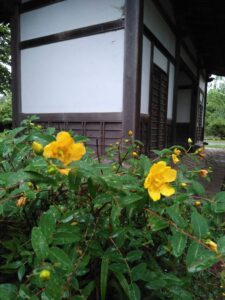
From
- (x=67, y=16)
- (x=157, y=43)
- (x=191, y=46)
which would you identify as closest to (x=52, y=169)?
(x=67, y=16)

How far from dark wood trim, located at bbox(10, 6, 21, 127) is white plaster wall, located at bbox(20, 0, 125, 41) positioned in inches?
3.6

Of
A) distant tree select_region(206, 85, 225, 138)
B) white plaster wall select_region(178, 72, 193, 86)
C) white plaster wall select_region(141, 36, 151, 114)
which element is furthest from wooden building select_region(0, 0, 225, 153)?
distant tree select_region(206, 85, 225, 138)

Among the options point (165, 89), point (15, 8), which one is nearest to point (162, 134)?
point (165, 89)

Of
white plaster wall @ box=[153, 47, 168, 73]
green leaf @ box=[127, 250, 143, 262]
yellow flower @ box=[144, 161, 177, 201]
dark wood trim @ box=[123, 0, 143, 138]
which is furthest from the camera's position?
white plaster wall @ box=[153, 47, 168, 73]

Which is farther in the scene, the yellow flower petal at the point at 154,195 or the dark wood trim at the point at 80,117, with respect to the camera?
the dark wood trim at the point at 80,117

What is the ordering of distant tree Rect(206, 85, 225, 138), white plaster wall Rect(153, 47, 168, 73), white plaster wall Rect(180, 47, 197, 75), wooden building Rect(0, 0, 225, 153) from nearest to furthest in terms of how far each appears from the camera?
wooden building Rect(0, 0, 225, 153)
white plaster wall Rect(153, 47, 168, 73)
white plaster wall Rect(180, 47, 197, 75)
distant tree Rect(206, 85, 225, 138)

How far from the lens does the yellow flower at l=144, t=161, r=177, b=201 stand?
633 mm

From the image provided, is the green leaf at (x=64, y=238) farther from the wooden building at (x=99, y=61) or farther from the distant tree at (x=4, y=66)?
the distant tree at (x=4, y=66)

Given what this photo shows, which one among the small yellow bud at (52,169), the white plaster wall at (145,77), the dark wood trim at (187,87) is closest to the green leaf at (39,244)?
the small yellow bud at (52,169)

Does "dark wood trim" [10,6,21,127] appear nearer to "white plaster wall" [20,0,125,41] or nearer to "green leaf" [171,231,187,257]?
"white plaster wall" [20,0,125,41]

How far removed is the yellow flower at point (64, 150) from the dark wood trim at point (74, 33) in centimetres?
294

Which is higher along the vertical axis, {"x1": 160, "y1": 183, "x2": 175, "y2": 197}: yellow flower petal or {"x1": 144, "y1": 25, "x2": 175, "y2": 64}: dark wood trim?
{"x1": 144, "y1": 25, "x2": 175, "y2": 64}: dark wood trim

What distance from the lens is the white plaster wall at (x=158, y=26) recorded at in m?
3.54

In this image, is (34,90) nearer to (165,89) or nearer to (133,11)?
(133,11)
